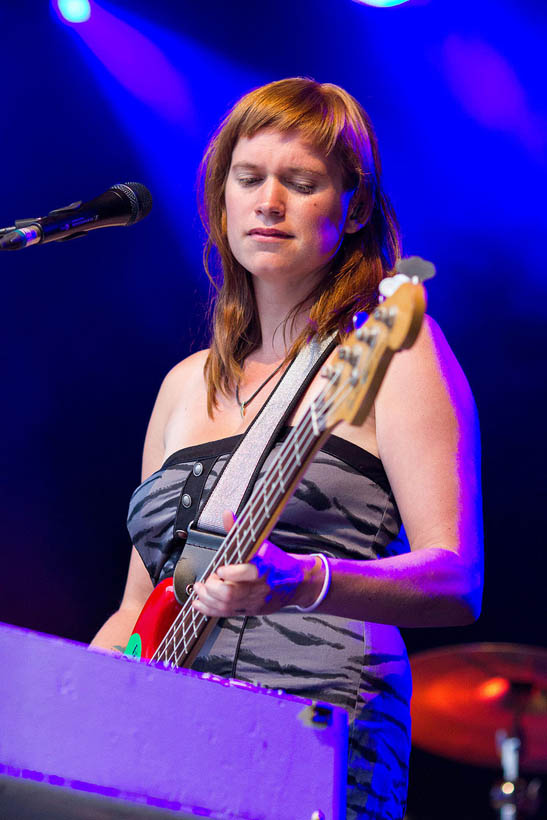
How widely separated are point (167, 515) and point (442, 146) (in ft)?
6.82

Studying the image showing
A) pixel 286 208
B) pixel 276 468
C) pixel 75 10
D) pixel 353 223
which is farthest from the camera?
pixel 75 10

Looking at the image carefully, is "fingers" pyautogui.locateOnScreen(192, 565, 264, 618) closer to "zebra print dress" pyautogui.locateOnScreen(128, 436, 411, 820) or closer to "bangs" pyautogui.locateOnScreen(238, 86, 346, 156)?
"zebra print dress" pyautogui.locateOnScreen(128, 436, 411, 820)

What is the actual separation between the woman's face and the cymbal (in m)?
1.98

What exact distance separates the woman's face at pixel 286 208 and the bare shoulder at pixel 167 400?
393mm

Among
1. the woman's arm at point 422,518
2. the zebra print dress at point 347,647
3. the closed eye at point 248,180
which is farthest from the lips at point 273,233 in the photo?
the zebra print dress at point 347,647

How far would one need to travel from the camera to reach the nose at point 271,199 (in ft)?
6.40

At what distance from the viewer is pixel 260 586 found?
1.29 m

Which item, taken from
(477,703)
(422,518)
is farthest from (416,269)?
(477,703)

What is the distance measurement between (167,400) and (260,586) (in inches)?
44.7

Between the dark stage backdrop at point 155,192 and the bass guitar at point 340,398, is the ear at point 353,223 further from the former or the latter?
the dark stage backdrop at point 155,192

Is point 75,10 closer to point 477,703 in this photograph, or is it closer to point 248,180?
point 248,180

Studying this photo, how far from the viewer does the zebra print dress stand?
1.56 metres

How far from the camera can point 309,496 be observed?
1.74m

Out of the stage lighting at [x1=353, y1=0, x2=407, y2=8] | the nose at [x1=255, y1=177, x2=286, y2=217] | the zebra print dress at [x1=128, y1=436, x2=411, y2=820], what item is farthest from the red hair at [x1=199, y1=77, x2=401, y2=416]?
the stage lighting at [x1=353, y1=0, x2=407, y2=8]
